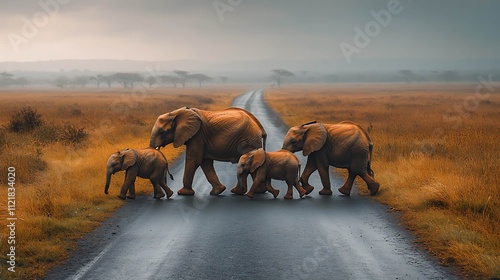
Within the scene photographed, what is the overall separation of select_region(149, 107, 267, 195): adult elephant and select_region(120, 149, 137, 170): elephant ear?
3.62 feet

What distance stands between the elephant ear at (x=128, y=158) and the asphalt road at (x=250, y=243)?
80cm

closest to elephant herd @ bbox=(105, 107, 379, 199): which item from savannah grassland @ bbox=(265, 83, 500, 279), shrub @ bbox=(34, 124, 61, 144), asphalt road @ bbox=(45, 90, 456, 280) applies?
asphalt road @ bbox=(45, 90, 456, 280)

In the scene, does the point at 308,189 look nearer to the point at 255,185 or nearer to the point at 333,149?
the point at 333,149

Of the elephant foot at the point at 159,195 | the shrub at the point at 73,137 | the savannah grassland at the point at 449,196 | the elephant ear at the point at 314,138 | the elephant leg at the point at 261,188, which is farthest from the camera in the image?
the shrub at the point at 73,137

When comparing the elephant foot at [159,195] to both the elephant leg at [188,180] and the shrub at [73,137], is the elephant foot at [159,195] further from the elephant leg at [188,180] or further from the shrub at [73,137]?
the shrub at [73,137]

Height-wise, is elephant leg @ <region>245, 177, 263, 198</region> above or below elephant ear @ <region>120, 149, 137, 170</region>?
below

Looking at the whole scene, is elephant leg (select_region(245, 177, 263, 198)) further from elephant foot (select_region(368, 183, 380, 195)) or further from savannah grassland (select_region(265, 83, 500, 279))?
savannah grassland (select_region(265, 83, 500, 279))

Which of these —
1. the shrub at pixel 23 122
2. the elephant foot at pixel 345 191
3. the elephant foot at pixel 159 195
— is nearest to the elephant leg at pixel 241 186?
the elephant foot at pixel 159 195

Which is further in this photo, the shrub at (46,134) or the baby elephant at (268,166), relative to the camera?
the shrub at (46,134)

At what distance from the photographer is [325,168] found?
1327 cm

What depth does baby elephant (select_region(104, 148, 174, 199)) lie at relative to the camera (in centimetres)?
1253

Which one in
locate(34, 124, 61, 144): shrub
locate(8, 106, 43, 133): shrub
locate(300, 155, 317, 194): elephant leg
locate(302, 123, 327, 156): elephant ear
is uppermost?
locate(302, 123, 327, 156): elephant ear

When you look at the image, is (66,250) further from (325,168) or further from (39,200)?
(325,168)

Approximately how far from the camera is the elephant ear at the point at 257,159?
1254 cm
